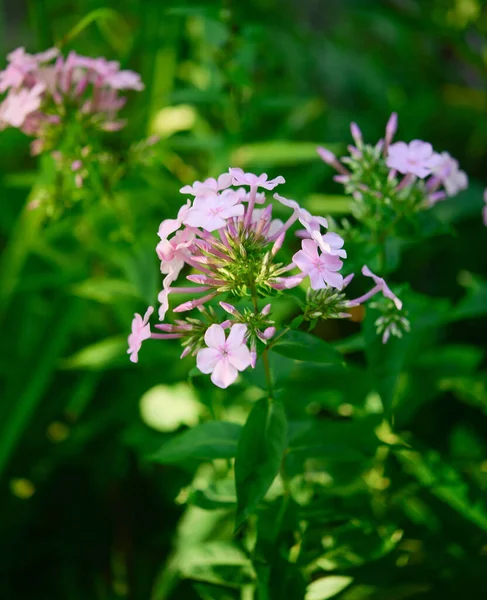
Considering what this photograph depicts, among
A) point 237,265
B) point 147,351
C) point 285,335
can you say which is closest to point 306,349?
point 285,335

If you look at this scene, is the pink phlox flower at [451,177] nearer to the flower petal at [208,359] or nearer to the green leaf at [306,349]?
the green leaf at [306,349]

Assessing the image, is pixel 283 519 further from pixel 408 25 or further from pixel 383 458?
pixel 408 25

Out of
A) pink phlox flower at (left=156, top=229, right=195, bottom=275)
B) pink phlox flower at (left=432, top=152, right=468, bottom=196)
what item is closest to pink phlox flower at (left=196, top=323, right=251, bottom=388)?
pink phlox flower at (left=156, top=229, right=195, bottom=275)

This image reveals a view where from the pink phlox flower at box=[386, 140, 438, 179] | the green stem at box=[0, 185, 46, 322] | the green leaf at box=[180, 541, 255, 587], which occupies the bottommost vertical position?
the green leaf at box=[180, 541, 255, 587]

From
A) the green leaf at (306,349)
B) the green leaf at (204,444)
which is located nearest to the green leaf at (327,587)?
the green leaf at (204,444)

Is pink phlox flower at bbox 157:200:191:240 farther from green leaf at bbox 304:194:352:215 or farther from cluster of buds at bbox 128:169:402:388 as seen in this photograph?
green leaf at bbox 304:194:352:215

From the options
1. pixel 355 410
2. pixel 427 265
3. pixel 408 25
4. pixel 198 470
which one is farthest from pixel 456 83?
pixel 198 470

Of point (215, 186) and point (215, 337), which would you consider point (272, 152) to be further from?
point (215, 337)
